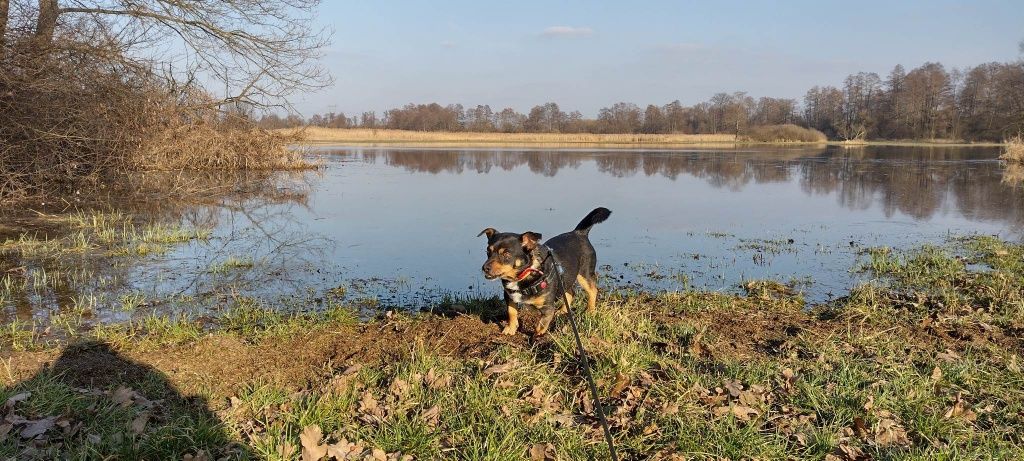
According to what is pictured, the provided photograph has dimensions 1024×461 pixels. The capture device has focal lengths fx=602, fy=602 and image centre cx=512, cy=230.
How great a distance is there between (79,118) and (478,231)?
789 centimetres

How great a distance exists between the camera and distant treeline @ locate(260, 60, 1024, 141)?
57534 mm

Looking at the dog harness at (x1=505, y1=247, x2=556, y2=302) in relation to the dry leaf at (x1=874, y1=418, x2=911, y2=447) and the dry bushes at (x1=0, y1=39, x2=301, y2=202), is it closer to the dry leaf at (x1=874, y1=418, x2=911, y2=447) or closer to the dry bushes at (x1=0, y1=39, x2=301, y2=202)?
the dry leaf at (x1=874, y1=418, x2=911, y2=447)

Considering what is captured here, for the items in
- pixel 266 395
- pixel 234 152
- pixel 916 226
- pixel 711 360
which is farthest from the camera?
pixel 234 152

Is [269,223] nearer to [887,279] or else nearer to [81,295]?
[81,295]

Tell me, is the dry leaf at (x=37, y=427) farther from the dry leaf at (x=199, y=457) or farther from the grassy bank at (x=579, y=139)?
the grassy bank at (x=579, y=139)

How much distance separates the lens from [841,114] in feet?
243

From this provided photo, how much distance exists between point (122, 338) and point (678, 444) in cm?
348

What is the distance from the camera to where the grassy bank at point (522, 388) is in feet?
8.71

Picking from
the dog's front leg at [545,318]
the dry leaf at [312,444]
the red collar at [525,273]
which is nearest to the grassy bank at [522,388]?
the dry leaf at [312,444]

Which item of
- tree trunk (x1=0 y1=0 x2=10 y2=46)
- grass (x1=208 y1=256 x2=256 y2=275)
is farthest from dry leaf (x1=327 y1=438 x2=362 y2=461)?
tree trunk (x1=0 y1=0 x2=10 y2=46)

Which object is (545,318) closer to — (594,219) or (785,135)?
(594,219)

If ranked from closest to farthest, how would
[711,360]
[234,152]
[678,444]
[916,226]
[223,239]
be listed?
1. [678,444]
2. [711,360]
3. [223,239]
4. [916,226]
5. [234,152]

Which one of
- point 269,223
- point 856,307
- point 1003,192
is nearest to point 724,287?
point 856,307

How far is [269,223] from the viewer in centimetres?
1004
